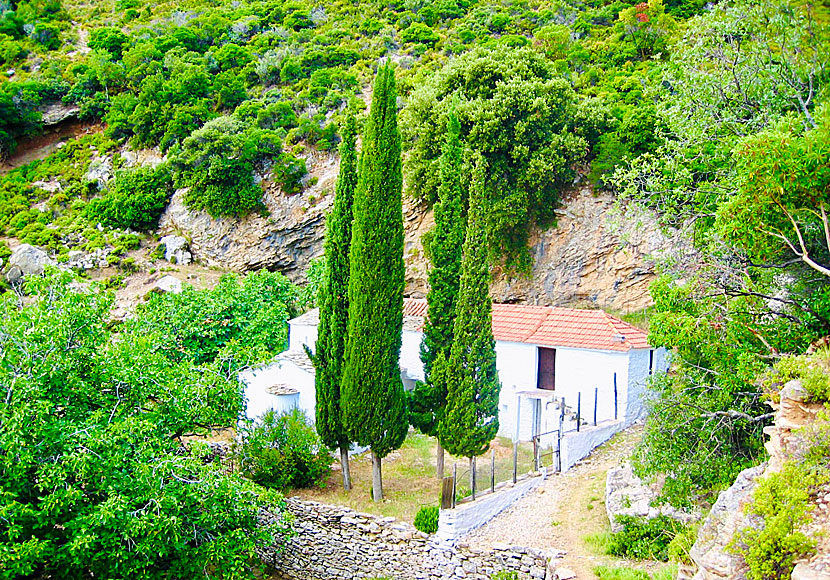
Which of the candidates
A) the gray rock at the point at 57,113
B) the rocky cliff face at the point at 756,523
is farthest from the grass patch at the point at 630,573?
the gray rock at the point at 57,113

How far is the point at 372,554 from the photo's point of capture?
1355 cm

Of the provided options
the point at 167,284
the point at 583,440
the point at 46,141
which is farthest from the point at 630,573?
the point at 46,141

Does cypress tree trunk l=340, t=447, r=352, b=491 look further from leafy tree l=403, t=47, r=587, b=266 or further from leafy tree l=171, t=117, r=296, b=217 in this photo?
leafy tree l=171, t=117, r=296, b=217

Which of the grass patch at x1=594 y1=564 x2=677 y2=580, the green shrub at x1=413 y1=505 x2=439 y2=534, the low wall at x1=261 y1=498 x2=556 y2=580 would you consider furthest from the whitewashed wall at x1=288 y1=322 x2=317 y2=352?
the grass patch at x1=594 y1=564 x2=677 y2=580

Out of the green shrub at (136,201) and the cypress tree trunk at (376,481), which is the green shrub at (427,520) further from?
the green shrub at (136,201)

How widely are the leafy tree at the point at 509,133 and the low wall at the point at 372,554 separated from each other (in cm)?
1227

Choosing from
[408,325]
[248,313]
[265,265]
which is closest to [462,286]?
[408,325]

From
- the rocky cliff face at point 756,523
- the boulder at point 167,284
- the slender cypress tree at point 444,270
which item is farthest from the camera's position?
the boulder at point 167,284

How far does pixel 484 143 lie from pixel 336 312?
9873 mm

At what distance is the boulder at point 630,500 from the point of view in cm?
1140

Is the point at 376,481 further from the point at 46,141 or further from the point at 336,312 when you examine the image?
the point at 46,141

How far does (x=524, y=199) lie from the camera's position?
2278 centimetres

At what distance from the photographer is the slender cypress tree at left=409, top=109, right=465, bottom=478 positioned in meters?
15.0

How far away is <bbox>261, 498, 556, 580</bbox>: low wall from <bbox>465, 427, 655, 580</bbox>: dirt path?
437 millimetres
